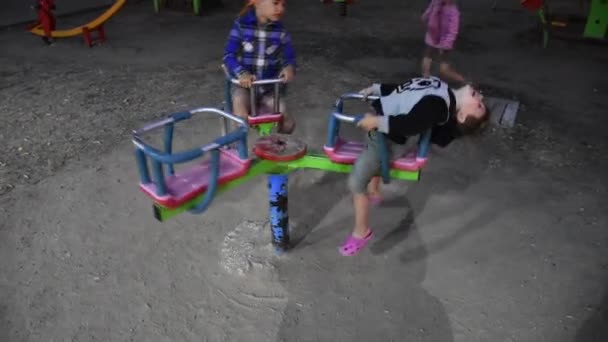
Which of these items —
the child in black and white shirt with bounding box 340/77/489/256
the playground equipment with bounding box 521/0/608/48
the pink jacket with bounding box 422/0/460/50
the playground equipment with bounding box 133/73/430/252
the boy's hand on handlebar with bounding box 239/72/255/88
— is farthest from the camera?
the playground equipment with bounding box 521/0/608/48

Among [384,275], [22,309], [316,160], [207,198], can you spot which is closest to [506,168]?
[384,275]

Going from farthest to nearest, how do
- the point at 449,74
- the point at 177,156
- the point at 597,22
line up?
1. the point at 597,22
2. the point at 449,74
3. the point at 177,156

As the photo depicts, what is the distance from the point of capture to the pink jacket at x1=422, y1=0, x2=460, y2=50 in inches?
178

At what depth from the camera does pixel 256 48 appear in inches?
105

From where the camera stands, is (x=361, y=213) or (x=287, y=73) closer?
(x=361, y=213)

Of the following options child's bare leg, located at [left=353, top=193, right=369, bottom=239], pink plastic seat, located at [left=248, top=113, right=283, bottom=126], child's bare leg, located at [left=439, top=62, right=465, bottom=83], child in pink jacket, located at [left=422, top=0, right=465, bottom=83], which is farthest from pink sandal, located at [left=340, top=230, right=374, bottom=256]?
child's bare leg, located at [left=439, top=62, right=465, bottom=83]

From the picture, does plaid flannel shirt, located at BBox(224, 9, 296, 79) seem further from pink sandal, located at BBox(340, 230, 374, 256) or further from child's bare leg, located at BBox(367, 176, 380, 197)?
pink sandal, located at BBox(340, 230, 374, 256)

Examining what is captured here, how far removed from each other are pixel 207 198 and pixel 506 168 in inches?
96.8

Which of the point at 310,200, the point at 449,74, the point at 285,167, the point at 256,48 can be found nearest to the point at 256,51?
Answer: the point at 256,48

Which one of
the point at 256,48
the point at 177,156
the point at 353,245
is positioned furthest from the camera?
the point at 256,48

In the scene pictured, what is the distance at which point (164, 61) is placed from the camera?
5527 millimetres

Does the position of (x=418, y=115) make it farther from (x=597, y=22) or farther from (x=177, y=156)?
(x=597, y=22)

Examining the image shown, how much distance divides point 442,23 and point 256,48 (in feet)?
8.46

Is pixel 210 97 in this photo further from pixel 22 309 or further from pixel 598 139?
pixel 598 139
